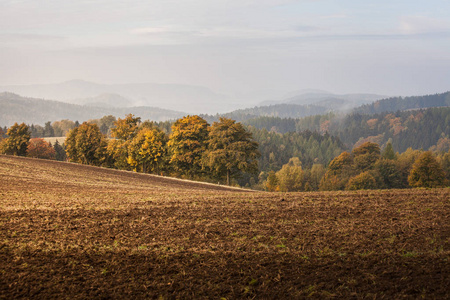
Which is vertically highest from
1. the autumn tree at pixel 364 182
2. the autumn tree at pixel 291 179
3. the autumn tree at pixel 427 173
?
the autumn tree at pixel 427 173

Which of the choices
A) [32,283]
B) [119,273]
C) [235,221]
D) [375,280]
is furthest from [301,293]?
[235,221]

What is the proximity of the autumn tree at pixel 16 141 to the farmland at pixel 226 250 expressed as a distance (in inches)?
3170

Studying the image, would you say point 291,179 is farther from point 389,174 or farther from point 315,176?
point 389,174

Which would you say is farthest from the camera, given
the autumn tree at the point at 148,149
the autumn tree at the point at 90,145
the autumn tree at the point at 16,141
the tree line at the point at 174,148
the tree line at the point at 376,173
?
the autumn tree at the point at 16,141

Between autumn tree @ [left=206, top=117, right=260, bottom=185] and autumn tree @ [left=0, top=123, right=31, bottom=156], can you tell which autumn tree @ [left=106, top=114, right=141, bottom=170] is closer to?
autumn tree @ [left=206, top=117, right=260, bottom=185]

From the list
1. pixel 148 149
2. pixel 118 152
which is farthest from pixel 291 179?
pixel 148 149

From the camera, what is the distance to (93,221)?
19.8m

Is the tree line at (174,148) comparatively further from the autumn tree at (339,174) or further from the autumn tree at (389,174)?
the autumn tree at (389,174)

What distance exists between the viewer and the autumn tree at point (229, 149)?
2501 inches

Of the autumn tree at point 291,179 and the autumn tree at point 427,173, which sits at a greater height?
the autumn tree at point 427,173

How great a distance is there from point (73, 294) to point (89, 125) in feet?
274

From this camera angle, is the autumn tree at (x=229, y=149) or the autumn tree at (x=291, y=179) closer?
the autumn tree at (x=229, y=149)

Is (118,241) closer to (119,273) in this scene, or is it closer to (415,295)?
(119,273)

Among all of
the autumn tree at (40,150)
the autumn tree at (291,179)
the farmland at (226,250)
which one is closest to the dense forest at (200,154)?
the autumn tree at (291,179)
